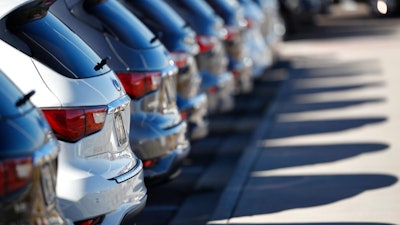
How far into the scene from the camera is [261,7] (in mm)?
19156

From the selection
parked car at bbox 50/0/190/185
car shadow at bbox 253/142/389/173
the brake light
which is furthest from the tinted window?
car shadow at bbox 253/142/389/173

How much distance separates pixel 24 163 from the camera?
561 centimetres

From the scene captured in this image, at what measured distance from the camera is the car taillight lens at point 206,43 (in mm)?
13031

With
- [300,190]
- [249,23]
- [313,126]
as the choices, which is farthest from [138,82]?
[249,23]

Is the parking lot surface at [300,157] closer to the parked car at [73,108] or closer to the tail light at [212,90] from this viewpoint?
the tail light at [212,90]

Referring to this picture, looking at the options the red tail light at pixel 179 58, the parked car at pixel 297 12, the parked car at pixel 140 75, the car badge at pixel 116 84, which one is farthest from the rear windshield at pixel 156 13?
the parked car at pixel 297 12

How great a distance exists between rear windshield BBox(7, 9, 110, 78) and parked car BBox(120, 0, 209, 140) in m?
3.47

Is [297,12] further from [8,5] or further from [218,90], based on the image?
[8,5]

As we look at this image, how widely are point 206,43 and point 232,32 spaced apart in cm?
211

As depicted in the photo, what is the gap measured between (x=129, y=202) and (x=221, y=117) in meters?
9.27

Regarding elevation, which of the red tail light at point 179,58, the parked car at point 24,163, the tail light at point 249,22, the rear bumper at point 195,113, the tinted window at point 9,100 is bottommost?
the tail light at point 249,22

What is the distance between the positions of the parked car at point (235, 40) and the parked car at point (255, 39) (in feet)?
1.52

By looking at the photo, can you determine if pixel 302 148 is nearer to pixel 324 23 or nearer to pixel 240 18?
pixel 240 18

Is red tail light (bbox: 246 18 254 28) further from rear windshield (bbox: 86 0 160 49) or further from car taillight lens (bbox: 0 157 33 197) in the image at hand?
car taillight lens (bbox: 0 157 33 197)
